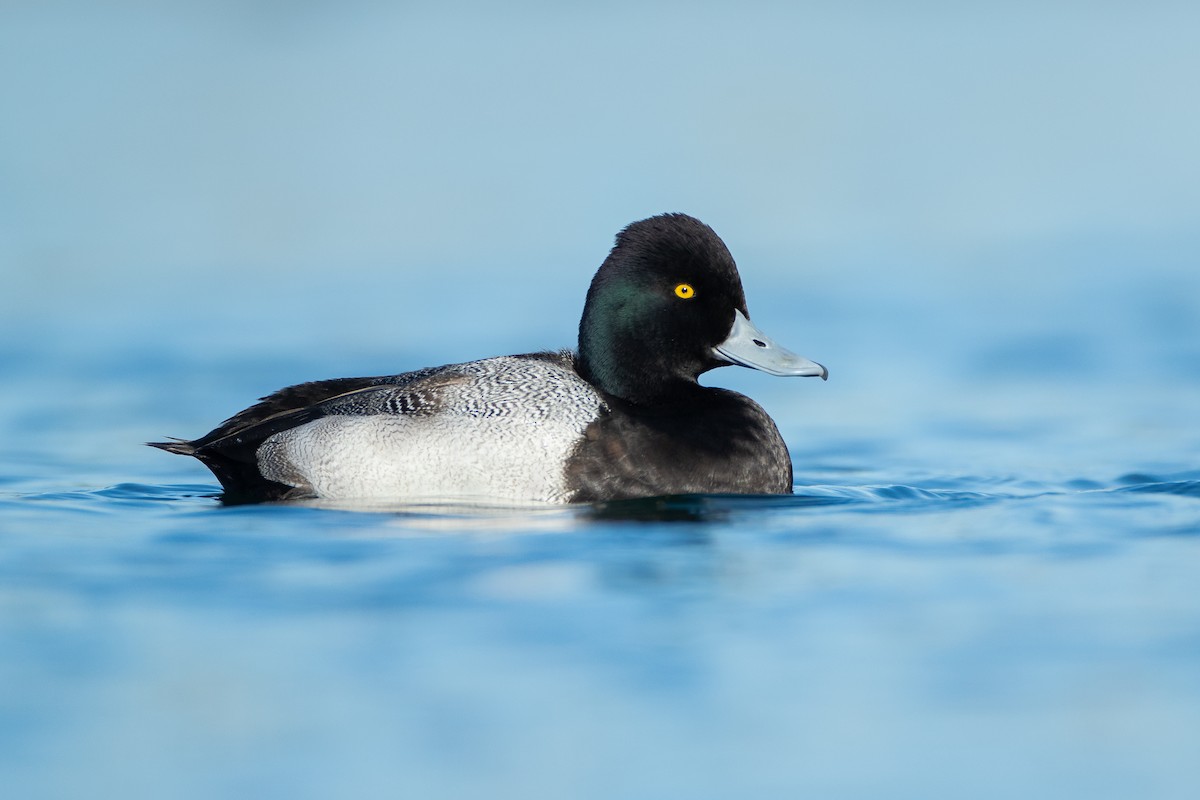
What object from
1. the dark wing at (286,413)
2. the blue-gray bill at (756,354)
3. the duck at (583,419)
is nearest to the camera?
the duck at (583,419)

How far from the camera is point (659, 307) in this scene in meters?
8.41

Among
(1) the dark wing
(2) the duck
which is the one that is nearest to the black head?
(2) the duck

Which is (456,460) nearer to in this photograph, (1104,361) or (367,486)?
(367,486)

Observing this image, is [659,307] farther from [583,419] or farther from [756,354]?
[583,419]

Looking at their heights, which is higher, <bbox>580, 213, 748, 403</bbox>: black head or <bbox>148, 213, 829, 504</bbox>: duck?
<bbox>580, 213, 748, 403</bbox>: black head

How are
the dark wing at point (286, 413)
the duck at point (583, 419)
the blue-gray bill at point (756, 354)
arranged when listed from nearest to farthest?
the duck at point (583, 419) < the dark wing at point (286, 413) < the blue-gray bill at point (756, 354)

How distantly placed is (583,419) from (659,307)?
0.68m

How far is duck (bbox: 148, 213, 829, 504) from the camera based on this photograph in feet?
26.5

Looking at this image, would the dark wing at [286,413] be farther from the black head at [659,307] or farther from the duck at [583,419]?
the black head at [659,307]

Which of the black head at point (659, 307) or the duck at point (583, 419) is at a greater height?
the black head at point (659, 307)

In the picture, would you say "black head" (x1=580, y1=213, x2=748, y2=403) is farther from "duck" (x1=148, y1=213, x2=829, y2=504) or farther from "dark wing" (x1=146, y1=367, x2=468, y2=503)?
"dark wing" (x1=146, y1=367, x2=468, y2=503)

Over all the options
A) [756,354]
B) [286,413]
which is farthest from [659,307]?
[286,413]

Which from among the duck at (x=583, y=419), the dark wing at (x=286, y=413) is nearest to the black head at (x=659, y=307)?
the duck at (x=583, y=419)

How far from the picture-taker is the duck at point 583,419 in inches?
317
